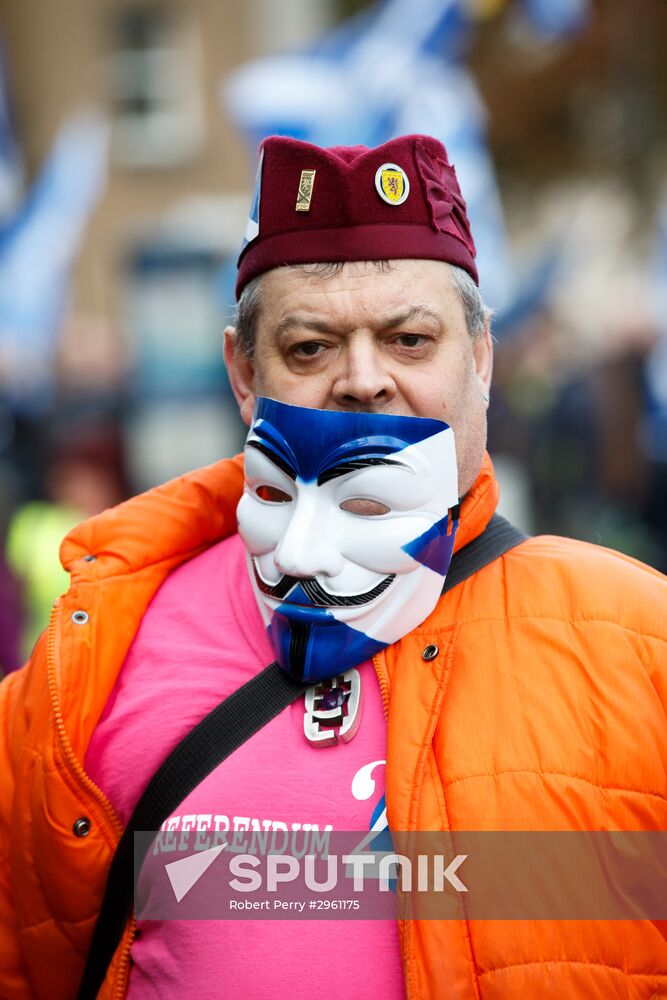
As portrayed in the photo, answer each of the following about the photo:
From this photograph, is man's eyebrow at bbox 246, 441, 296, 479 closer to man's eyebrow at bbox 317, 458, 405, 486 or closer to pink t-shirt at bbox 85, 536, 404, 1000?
man's eyebrow at bbox 317, 458, 405, 486

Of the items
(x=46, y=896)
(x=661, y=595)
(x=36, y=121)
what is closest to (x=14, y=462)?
(x=46, y=896)

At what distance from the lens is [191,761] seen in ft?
7.06

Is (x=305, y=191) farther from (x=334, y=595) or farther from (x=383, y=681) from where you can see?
(x=383, y=681)

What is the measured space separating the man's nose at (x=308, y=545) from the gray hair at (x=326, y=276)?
0.35m

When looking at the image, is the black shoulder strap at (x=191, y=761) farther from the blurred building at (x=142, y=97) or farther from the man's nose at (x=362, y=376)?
the blurred building at (x=142, y=97)

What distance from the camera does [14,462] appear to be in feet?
22.2

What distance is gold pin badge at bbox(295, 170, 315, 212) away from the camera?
2.16 metres

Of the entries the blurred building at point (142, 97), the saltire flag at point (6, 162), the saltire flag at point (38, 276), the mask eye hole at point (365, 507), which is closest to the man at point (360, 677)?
the mask eye hole at point (365, 507)

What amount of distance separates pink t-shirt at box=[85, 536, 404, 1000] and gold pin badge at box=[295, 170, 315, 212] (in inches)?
30.6

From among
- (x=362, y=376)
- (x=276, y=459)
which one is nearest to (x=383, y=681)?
(x=276, y=459)

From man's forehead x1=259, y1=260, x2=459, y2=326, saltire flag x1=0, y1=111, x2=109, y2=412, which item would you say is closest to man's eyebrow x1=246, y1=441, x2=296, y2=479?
man's forehead x1=259, y1=260, x2=459, y2=326

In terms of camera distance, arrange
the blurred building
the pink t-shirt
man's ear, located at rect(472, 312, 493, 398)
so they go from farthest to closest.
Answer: the blurred building
man's ear, located at rect(472, 312, 493, 398)
the pink t-shirt

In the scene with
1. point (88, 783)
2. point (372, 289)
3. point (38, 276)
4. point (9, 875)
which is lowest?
point (9, 875)

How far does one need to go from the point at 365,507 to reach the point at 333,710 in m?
0.36
